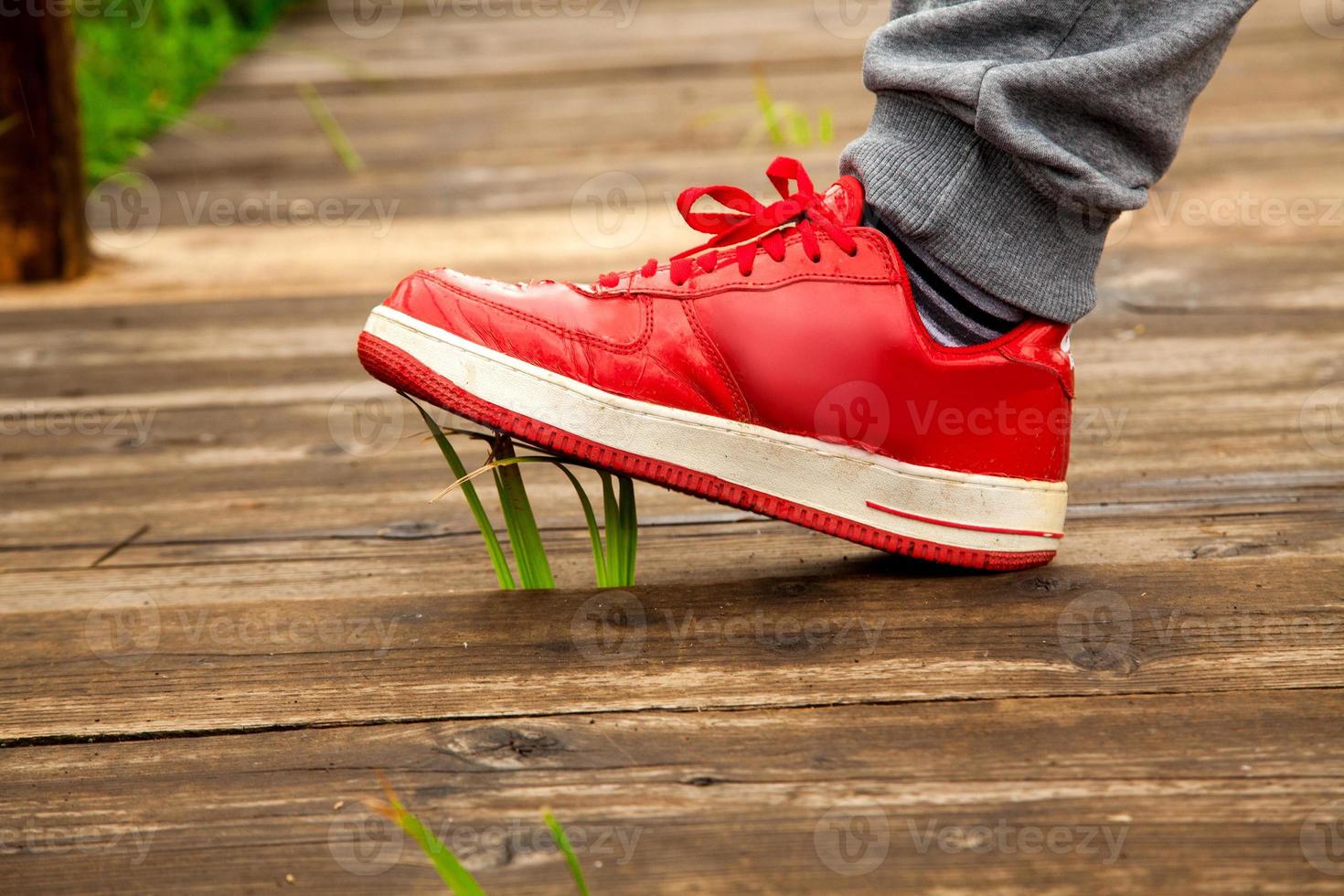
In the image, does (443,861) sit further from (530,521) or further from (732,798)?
(530,521)

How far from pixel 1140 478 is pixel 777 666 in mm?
568

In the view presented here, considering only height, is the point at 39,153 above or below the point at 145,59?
above

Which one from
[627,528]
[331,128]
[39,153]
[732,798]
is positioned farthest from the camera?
[331,128]

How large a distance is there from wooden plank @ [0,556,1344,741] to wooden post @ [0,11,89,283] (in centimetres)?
136

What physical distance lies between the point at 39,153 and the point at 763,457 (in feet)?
5.63

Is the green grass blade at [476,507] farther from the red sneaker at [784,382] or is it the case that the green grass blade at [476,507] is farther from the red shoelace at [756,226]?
the red shoelace at [756,226]

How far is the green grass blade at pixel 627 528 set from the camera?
3.30 feet

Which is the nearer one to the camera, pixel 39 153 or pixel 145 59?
pixel 39 153

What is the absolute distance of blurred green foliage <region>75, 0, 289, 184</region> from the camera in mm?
2998

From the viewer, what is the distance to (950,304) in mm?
1035

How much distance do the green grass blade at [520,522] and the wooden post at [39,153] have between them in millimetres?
1544

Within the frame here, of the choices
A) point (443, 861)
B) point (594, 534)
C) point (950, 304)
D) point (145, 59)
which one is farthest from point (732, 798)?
point (145, 59)

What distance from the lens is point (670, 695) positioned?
86cm

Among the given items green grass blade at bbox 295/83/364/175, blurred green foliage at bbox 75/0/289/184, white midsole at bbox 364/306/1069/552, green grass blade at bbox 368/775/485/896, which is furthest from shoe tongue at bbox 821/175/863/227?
blurred green foliage at bbox 75/0/289/184
